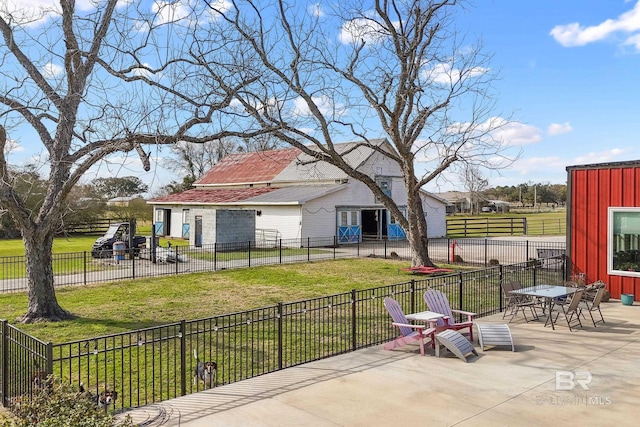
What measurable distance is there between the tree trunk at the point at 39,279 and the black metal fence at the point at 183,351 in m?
2.45

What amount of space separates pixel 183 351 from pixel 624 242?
12.4 metres

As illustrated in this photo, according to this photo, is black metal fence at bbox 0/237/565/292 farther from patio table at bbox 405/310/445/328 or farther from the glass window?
patio table at bbox 405/310/445/328

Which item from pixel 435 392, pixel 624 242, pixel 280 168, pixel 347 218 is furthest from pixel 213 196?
pixel 435 392

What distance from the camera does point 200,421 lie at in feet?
18.7

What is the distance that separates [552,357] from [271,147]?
11.0 m

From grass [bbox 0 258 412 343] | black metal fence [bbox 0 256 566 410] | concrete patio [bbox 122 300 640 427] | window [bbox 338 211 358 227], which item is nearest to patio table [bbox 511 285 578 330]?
black metal fence [bbox 0 256 566 410]

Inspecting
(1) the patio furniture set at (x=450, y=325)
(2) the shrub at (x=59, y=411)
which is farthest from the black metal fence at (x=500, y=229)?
(2) the shrub at (x=59, y=411)

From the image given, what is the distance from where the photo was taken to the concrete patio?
5.74m

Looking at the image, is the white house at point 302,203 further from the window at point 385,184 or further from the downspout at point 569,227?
the downspout at point 569,227

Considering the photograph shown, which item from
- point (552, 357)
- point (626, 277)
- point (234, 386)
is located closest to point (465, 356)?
point (552, 357)

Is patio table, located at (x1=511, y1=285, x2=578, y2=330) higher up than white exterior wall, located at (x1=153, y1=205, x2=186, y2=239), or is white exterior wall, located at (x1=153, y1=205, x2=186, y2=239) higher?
white exterior wall, located at (x1=153, y1=205, x2=186, y2=239)

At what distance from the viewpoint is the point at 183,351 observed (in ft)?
21.8

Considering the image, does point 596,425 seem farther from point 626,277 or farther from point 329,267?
point 329,267

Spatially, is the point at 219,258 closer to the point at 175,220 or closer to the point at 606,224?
the point at 175,220
